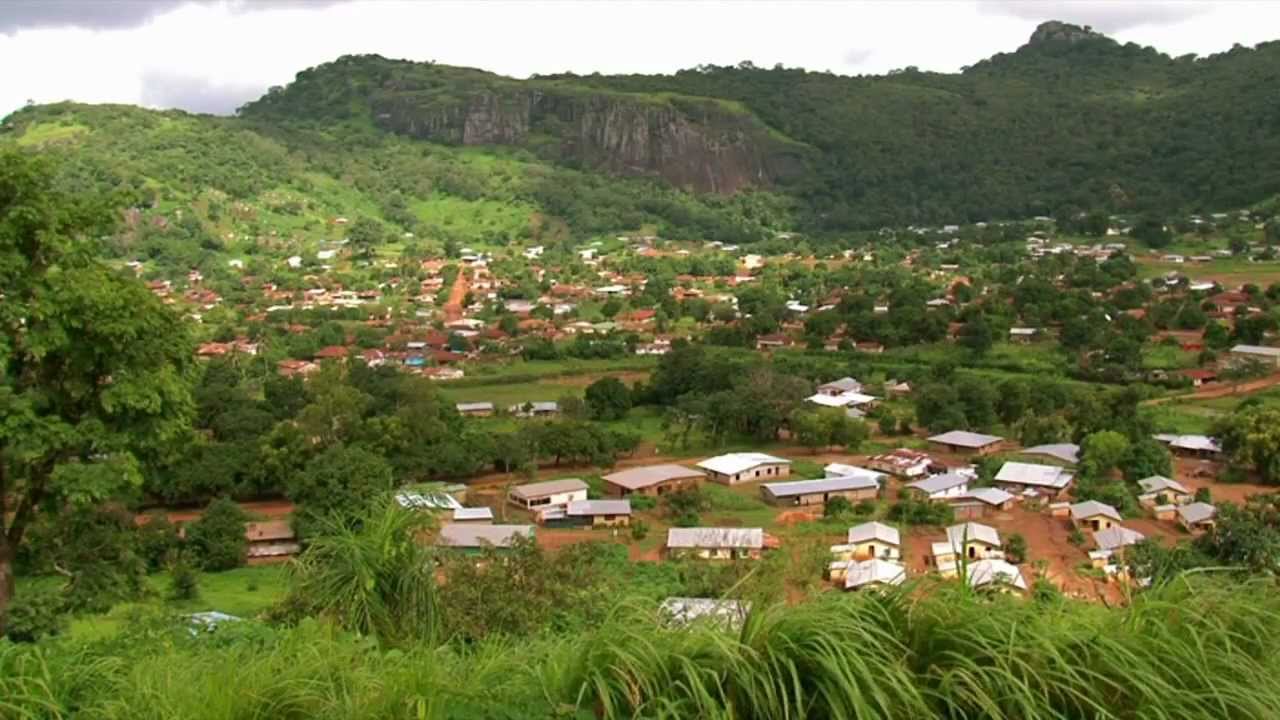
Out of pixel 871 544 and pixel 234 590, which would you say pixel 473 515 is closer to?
pixel 234 590

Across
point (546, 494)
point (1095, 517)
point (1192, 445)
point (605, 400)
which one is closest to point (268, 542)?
point (546, 494)

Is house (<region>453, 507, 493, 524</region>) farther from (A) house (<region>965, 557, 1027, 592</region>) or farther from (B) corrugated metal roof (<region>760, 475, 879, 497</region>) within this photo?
(A) house (<region>965, 557, 1027, 592</region>)

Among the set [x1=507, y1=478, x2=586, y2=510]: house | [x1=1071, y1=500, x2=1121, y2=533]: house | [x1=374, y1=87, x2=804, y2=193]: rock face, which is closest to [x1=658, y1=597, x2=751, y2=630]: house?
[x1=1071, y1=500, x2=1121, y2=533]: house

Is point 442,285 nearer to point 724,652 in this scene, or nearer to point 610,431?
point 610,431

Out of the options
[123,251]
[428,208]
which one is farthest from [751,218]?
[123,251]

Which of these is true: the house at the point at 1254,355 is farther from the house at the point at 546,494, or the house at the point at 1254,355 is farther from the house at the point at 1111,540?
the house at the point at 546,494

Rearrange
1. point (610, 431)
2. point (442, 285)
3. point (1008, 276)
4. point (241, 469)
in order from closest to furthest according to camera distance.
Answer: point (241, 469)
point (610, 431)
point (1008, 276)
point (442, 285)

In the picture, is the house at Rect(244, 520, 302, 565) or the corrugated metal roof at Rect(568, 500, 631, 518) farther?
the corrugated metal roof at Rect(568, 500, 631, 518)
